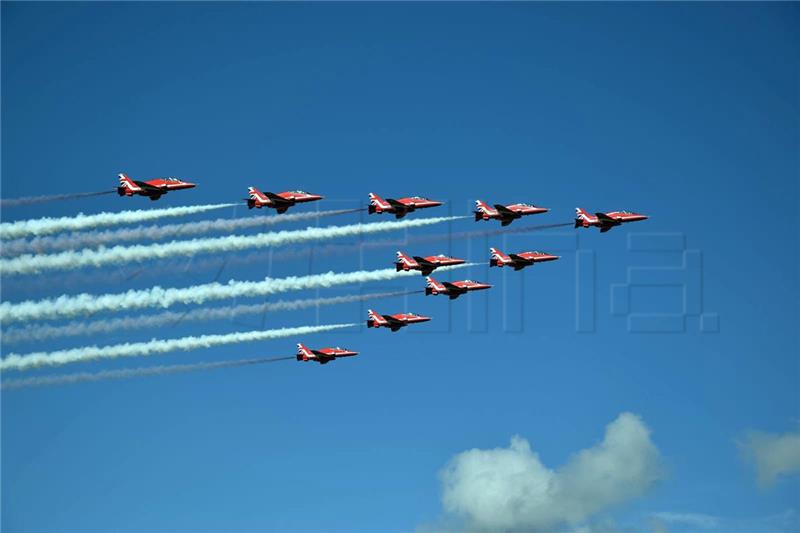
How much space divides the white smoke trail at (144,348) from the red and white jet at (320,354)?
751 cm

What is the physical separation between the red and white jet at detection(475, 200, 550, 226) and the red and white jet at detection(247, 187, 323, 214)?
18.6 metres

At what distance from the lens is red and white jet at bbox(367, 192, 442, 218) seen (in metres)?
160

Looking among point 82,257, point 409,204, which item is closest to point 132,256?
point 82,257

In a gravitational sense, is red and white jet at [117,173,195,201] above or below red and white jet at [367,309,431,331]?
above

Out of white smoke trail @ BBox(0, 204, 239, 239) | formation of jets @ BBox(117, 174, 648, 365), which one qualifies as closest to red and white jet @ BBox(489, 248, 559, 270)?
formation of jets @ BBox(117, 174, 648, 365)

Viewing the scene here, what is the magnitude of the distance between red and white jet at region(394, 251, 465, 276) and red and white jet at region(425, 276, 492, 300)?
170cm

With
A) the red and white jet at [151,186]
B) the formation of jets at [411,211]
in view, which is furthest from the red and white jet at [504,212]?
the red and white jet at [151,186]

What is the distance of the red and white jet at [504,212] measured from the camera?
537 feet

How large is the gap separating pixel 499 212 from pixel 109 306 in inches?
1807

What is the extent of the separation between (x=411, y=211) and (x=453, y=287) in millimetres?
11816

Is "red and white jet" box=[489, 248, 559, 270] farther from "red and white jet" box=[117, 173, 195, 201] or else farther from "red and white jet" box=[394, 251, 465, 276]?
"red and white jet" box=[117, 173, 195, 201]

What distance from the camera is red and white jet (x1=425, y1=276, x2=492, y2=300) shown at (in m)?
166

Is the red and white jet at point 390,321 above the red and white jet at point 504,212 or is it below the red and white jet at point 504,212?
below

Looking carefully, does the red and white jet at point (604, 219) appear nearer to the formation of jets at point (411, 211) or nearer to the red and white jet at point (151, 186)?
the formation of jets at point (411, 211)
